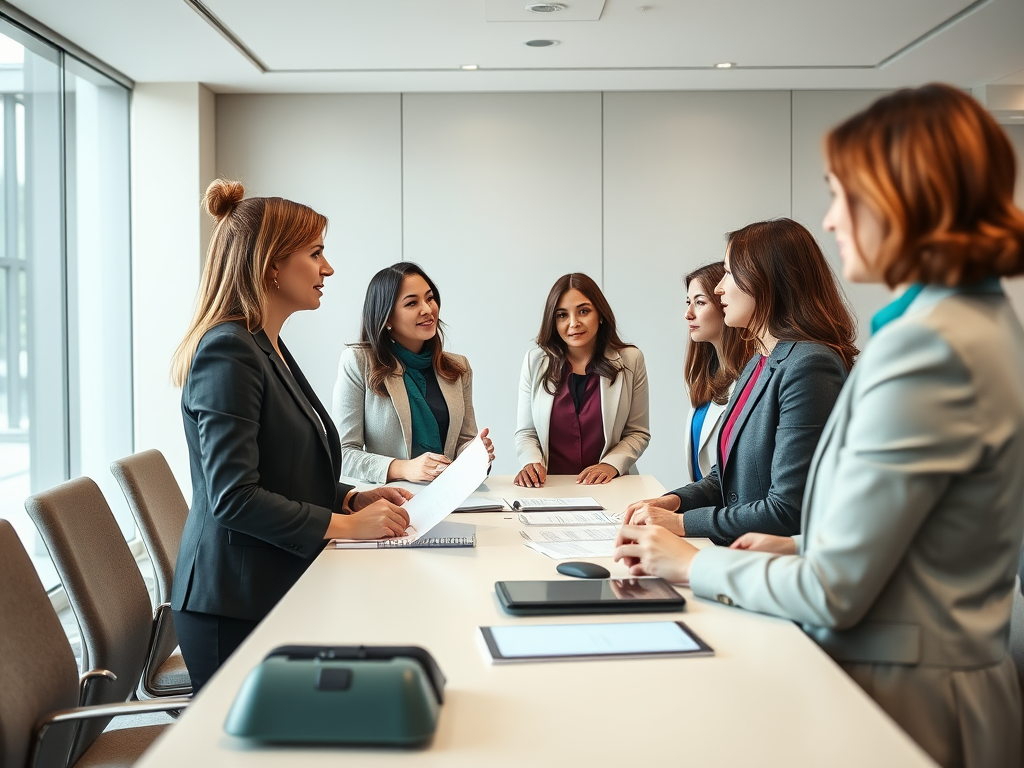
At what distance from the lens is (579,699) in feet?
3.75

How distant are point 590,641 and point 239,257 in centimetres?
123

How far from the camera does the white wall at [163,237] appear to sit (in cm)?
539

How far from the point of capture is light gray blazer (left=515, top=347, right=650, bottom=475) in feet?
11.5

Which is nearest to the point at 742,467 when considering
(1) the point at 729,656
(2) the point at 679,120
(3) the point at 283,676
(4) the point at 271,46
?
(1) the point at 729,656

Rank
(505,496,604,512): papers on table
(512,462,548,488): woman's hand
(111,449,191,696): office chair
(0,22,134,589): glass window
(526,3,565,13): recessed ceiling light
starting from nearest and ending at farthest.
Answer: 1. (111,449,191,696): office chair
2. (505,496,604,512): papers on table
3. (512,462,548,488): woman's hand
4. (526,3,565,13): recessed ceiling light
5. (0,22,134,589): glass window

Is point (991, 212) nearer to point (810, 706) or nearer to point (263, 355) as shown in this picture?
point (810, 706)

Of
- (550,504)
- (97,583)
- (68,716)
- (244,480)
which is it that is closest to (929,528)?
(244,480)

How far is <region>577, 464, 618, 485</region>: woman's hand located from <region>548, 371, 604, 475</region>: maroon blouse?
36 centimetres

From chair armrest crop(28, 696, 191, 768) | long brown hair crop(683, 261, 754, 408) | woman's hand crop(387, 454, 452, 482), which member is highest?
long brown hair crop(683, 261, 754, 408)

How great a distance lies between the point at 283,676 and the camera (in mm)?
1029

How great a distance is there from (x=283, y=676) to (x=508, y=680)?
0.32 meters

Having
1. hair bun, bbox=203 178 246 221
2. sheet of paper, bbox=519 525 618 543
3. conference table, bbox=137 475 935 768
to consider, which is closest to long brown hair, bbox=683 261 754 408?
sheet of paper, bbox=519 525 618 543

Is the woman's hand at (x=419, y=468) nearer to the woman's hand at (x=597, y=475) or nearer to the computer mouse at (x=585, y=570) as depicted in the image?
the woman's hand at (x=597, y=475)

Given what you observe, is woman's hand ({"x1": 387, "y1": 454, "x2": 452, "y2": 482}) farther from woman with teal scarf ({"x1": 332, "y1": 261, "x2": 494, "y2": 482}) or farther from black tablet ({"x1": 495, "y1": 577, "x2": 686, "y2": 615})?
black tablet ({"x1": 495, "y1": 577, "x2": 686, "y2": 615})
